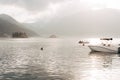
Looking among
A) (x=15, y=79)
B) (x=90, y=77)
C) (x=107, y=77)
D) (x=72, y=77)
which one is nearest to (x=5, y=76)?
(x=15, y=79)

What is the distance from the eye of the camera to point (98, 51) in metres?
96.8

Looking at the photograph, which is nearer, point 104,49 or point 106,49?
point 106,49

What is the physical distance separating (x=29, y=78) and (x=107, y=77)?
38.9 ft

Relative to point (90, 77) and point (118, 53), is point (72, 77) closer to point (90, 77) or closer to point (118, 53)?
point (90, 77)

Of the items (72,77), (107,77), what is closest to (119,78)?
(107,77)

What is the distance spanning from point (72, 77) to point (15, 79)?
855 cm

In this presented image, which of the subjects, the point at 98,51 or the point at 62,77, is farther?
the point at 98,51

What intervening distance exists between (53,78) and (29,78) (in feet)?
11.7

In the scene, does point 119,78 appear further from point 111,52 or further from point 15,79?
point 111,52

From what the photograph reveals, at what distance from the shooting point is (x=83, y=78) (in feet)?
128

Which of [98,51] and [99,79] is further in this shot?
[98,51]

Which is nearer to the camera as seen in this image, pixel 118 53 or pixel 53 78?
pixel 53 78

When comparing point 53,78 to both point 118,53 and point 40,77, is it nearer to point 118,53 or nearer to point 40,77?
point 40,77

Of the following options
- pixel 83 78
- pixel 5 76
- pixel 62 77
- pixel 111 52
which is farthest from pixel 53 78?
pixel 111 52
